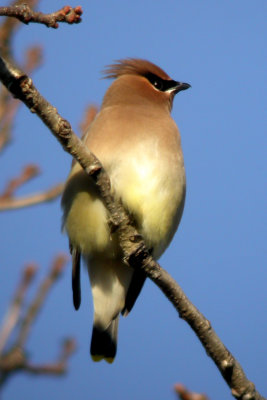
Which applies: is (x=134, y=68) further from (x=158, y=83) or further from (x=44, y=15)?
(x=44, y=15)

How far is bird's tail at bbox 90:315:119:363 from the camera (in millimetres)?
4367

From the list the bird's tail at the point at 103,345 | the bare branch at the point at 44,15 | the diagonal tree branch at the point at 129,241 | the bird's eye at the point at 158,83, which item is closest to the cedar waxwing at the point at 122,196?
the bird's tail at the point at 103,345

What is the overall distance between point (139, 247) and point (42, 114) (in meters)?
0.93

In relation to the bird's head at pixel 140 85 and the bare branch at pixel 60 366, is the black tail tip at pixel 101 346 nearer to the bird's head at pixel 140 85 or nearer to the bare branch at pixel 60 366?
the bare branch at pixel 60 366

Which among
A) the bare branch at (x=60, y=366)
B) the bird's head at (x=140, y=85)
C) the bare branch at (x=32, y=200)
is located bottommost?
the bare branch at (x=60, y=366)

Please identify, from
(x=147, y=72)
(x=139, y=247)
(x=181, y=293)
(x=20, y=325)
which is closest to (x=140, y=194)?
(x=139, y=247)

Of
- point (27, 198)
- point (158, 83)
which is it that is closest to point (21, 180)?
point (27, 198)

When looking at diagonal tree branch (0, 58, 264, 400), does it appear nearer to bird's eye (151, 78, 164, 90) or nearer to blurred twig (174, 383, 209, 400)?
blurred twig (174, 383, 209, 400)

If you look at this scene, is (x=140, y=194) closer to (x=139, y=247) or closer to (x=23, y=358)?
(x=139, y=247)

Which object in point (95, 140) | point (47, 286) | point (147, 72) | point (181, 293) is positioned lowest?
point (47, 286)

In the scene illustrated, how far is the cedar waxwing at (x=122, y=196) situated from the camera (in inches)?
144

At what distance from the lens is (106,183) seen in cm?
301

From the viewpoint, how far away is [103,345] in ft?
14.3

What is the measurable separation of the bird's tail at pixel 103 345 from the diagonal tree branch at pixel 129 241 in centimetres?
123
